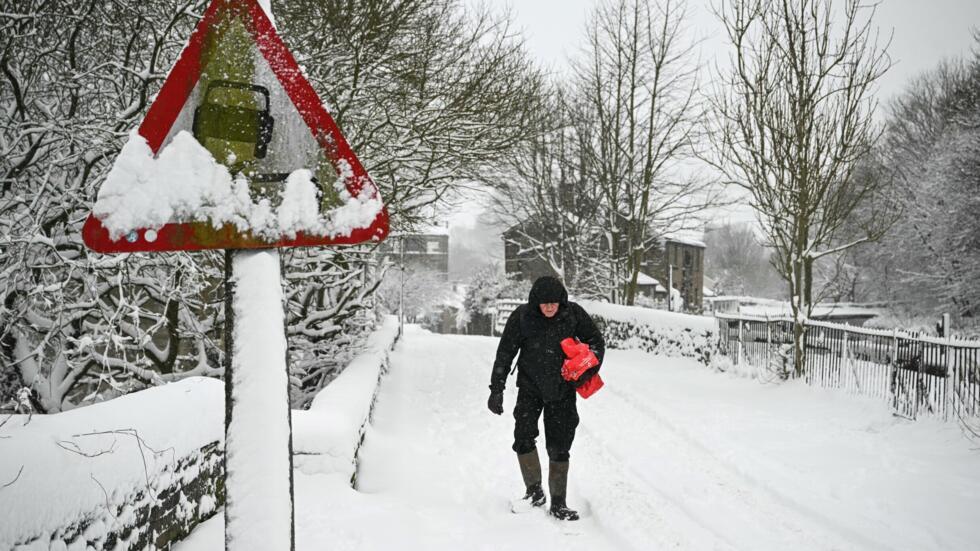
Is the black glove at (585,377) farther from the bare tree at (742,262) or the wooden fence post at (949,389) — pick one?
the bare tree at (742,262)

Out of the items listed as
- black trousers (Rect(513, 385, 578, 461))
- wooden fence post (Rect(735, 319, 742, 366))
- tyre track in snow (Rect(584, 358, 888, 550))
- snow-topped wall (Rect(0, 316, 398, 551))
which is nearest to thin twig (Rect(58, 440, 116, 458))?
snow-topped wall (Rect(0, 316, 398, 551))

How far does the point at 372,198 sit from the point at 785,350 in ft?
37.1

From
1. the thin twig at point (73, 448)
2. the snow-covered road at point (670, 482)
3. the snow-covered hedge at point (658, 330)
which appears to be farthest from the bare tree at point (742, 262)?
the thin twig at point (73, 448)

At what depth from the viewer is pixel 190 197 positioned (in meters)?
1.66

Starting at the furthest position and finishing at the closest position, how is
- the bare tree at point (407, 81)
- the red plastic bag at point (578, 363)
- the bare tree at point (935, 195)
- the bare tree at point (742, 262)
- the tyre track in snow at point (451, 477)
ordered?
1. the bare tree at point (742, 262)
2. the bare tree at point (935, 195)
3. the bare tree at point (407, 81)
4. the red plastic bag at point (578, 363)
5. the tyre track in snow at point (451, 477)

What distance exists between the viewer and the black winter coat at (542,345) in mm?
4422

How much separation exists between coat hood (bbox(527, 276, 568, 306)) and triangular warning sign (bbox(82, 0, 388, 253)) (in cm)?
264

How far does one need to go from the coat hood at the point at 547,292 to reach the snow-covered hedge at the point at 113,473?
7.66ft

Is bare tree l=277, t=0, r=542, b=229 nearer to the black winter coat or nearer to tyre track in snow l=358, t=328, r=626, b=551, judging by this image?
tyre track in snow l=358, t=328, r=626, b=551

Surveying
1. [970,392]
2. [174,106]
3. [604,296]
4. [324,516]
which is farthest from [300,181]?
[604,296]

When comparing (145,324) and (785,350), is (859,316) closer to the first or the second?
(785,350)

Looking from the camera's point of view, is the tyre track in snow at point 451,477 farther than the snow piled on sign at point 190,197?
Yes

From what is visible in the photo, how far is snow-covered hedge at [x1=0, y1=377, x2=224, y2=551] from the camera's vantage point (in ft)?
6.86

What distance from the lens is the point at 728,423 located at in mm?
7941
